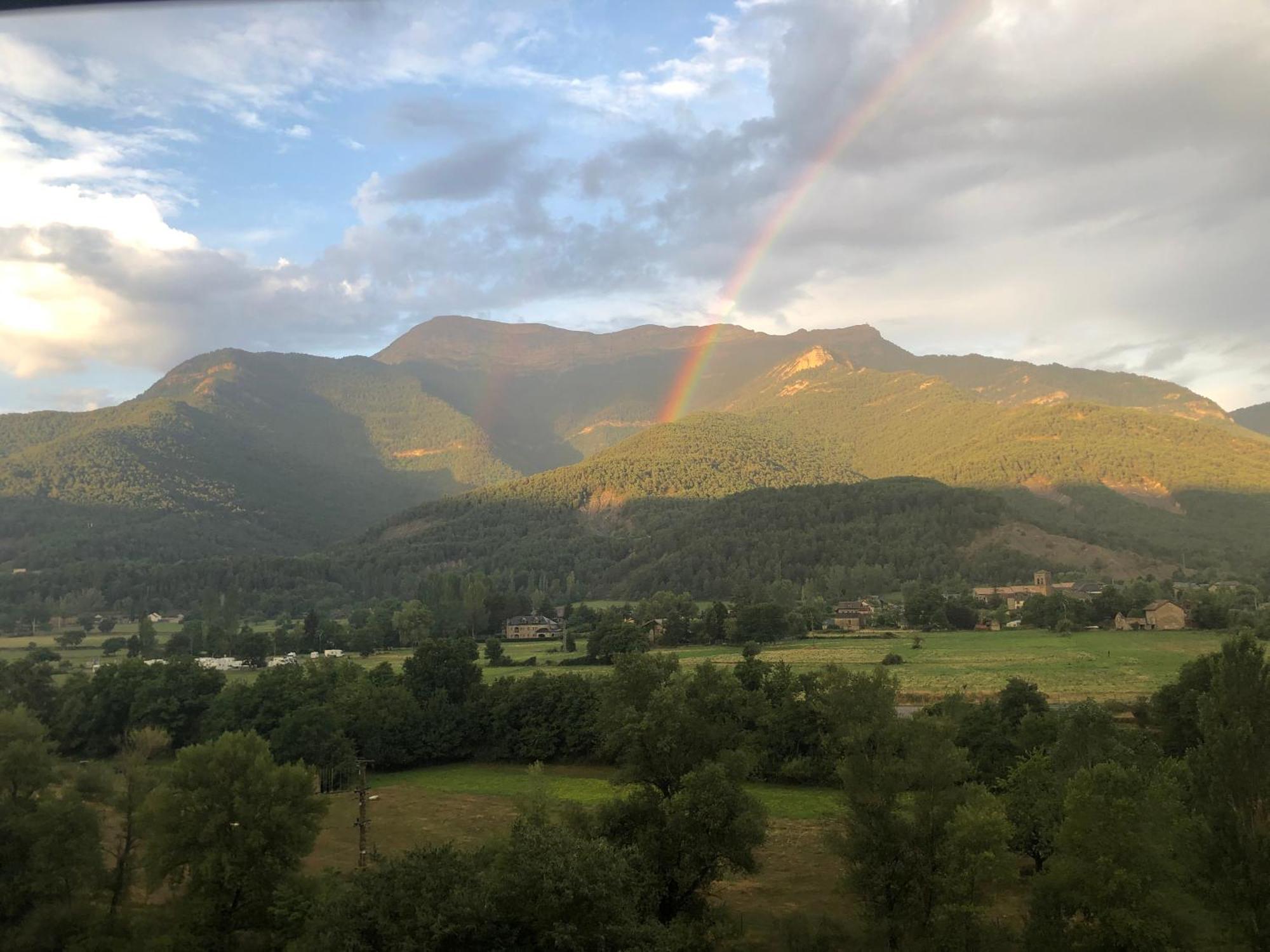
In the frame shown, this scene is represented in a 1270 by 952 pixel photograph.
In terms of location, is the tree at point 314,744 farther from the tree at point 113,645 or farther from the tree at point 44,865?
the tree at point 113,645

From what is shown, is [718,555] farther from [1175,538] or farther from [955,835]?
[955,835]

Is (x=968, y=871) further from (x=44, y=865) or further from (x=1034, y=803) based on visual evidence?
(x=44, y=865)

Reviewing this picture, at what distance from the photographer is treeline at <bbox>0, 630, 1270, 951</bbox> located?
14805 mm

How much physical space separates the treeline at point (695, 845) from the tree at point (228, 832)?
48mm

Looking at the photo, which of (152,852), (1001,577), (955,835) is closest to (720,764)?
(955,835)

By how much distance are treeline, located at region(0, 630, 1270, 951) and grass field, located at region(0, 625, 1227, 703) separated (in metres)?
14.1

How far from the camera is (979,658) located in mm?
53125

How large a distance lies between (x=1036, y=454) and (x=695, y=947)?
17153 cm

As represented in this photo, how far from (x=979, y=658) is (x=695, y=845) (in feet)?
130

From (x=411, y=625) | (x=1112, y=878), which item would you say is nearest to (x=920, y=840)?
(x=1112, y=878)

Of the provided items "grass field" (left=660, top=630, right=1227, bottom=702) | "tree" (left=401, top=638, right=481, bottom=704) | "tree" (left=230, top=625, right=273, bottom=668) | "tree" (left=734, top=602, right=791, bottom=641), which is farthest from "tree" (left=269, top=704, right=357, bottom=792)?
"tree" (left=734, top=602, right=791, bottom=641)

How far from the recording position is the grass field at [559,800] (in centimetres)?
2167

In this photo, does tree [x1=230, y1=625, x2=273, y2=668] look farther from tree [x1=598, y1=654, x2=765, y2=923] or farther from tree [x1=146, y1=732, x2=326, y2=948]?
tree [x1=598, y1=654, x2=765, y2=923]

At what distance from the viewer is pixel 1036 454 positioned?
170125mm
